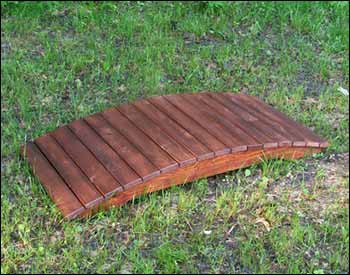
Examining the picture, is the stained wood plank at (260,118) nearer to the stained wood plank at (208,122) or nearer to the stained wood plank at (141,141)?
the stained wood plank at (208,122)

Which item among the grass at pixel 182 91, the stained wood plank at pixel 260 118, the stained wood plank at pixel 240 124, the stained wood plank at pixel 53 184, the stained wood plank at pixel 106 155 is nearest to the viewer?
the grass at pixel 182 91

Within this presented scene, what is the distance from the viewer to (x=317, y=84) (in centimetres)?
545

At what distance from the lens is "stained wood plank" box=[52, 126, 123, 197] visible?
3.50 m

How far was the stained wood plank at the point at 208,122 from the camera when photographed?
12.6 feet

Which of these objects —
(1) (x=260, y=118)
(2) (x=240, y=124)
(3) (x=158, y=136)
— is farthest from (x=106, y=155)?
(1) (x=260, y=118)

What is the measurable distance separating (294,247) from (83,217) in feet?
4.10

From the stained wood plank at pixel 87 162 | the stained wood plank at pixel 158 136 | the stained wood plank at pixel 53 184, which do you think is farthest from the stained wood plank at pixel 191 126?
the stained wood plank at pixel 53 184

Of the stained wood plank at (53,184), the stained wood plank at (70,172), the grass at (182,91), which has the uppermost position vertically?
the stained wood plank at (70,172)

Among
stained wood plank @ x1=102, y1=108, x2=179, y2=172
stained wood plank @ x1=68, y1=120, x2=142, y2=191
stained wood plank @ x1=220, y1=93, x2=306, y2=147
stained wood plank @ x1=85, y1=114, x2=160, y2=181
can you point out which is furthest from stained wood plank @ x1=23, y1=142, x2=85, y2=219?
stained wood plank @ x1=220, y1=93, x2=306, y2=147

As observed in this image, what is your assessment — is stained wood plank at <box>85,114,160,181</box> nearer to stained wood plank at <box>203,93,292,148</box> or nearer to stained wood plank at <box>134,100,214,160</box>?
stained wood plank at <box>134,100,214,160</box>

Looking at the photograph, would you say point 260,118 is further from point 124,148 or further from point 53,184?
point 53,184

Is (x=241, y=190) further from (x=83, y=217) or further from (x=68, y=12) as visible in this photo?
(x=68, y=12)

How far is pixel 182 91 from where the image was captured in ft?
17.2

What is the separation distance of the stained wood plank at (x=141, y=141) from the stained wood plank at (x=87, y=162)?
294 mm
